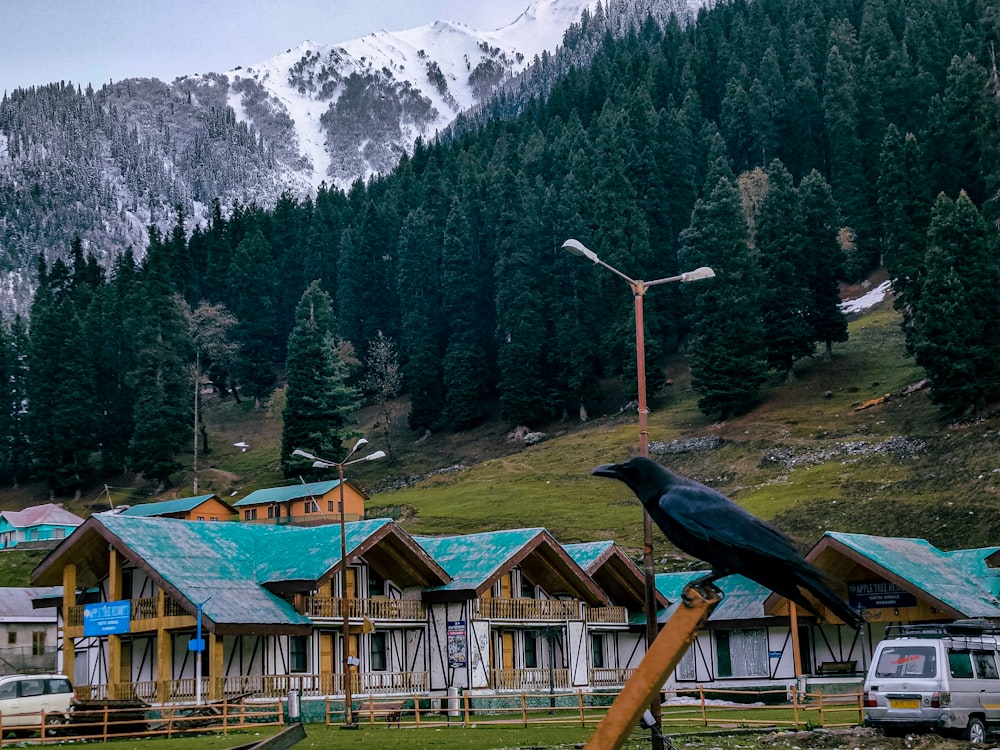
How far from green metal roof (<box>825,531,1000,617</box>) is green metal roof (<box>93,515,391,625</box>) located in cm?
1738

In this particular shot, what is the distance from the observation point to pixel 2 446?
4692 inches

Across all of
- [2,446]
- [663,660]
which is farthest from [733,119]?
[663,660]

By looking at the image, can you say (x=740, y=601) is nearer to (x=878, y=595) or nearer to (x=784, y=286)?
(x=878, y=595)

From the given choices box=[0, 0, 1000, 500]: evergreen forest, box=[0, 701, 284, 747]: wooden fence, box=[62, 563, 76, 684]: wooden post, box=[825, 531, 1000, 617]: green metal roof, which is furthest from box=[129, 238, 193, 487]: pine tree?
box=[825, 531, 1000, 617]: green metal roof

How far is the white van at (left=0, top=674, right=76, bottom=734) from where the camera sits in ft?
105

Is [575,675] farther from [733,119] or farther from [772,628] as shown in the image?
[733,119]

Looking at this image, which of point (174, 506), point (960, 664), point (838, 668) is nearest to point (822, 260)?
point (174, 506)

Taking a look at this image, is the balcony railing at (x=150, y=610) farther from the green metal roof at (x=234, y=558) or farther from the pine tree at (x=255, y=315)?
the pine tree at (x=255, y=315)

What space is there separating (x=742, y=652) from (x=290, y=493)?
146ft

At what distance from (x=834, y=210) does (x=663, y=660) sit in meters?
94.6

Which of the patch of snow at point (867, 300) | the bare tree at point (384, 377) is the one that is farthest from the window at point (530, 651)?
the patch of snow at point (867, 300)

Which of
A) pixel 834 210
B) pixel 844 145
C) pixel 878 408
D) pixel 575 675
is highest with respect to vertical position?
pixel 844 145

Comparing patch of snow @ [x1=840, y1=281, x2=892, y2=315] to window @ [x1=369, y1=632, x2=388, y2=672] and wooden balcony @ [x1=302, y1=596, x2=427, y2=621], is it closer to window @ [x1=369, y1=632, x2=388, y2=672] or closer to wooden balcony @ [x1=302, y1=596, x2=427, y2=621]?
wooden balcony @ [x1=302, y1=596, x2=427, y2=621]

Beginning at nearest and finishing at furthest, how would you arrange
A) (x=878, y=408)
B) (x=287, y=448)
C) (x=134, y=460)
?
1. (x=878, y=408)
2. (x=287, y=448)
3. (x=134, y=460)
